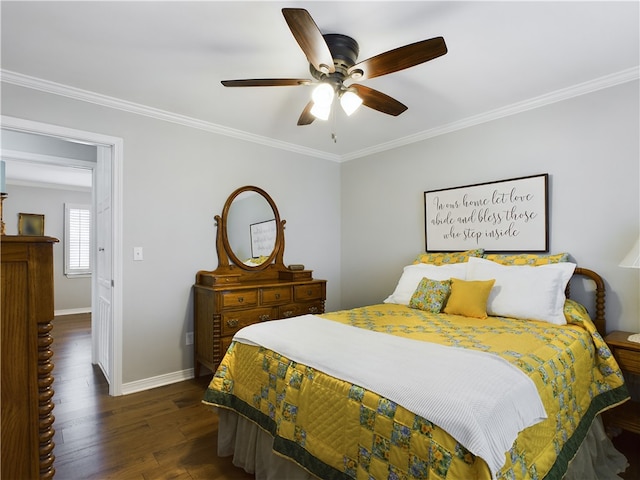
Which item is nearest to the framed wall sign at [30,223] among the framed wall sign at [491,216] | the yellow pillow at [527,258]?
the framed wall sign at [491,216]

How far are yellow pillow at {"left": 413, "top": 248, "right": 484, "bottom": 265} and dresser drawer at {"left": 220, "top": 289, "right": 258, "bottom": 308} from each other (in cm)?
160

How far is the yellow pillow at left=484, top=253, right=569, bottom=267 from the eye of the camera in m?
2.56

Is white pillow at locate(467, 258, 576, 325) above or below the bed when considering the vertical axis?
above

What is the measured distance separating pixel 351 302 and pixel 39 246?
3.72 meters

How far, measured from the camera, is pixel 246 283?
3463 mm

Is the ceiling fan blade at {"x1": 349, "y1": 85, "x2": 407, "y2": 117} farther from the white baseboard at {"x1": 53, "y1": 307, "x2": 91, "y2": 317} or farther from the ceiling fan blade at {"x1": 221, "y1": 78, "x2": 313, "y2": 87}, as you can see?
the white baseboard at {"x1": 53, "y1": 307, "x2": 91, "y2": 317}

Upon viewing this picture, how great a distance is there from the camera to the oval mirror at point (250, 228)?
350 centimetres

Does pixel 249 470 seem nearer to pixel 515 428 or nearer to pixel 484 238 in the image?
pixel 515 428

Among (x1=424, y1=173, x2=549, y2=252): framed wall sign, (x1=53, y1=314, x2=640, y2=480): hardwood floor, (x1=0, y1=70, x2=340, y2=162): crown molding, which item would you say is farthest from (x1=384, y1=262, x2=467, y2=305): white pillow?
(x1=0, y1=70, x2=340, y2=162): crown molding

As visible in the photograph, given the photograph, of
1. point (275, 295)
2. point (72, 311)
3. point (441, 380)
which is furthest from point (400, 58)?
point (72, 311)

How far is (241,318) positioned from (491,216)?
239 cm

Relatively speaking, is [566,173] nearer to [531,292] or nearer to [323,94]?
[531,292]

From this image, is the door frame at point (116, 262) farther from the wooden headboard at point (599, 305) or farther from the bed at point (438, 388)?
the wooden headboard at point (599, 305)

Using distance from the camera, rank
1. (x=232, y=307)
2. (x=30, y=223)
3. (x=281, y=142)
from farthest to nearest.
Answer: (x=30, y=223) < (x=281, y=142) < (x=232, y=307)
